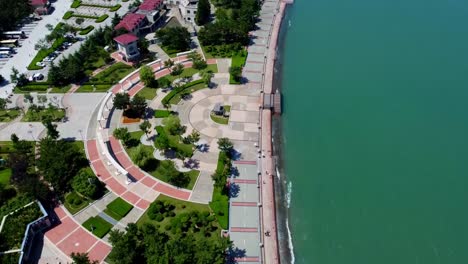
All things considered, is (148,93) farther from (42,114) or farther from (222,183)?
(222,183)

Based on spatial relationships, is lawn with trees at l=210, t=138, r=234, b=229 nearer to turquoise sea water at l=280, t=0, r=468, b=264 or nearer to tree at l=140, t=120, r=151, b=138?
turquoise sea water at l=280, t=0, r=468, b=264

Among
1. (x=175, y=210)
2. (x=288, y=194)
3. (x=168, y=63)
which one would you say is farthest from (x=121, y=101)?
(x=288, y=194)

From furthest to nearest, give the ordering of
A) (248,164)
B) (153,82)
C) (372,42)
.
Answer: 1. (372,42)
2. (153,82)
3. (248,164)

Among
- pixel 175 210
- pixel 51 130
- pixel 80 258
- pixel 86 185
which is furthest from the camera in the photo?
pixel 51 130

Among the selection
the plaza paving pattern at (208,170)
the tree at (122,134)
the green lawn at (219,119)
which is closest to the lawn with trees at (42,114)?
the plaza paving pattern at (208,170)

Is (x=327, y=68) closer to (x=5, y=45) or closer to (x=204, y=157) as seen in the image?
(x=204, y=157)

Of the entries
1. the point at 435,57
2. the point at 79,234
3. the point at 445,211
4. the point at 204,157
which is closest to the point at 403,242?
the point at 445,211

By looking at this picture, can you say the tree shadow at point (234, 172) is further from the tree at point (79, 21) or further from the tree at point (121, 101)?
the tree at point (79, 21)

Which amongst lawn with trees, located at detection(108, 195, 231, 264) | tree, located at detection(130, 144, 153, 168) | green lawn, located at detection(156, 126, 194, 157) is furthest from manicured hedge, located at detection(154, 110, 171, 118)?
lawn with trees, located at detection(108, 195, 231, 264)
